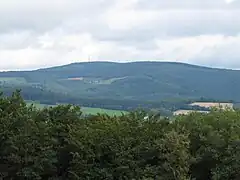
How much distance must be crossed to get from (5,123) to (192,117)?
15.8m

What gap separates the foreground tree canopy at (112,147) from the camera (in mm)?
41906

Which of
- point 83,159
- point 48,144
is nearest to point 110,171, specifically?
point 83,159

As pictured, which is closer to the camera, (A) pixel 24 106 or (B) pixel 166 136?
(B) pixel 166 136

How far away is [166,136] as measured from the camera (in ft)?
135

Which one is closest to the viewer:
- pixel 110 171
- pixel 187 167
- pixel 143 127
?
pixel 187 167

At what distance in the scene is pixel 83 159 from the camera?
44.0 m

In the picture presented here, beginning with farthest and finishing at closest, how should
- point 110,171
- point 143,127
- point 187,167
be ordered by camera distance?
point 143,127 → point 110,171 → point 187,167

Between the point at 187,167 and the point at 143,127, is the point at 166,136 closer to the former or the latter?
the point at 187,167

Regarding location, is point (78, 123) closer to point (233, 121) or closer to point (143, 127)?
point (143, 127)

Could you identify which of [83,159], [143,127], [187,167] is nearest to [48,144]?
[83,159]

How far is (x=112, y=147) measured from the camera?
45156 millimetres

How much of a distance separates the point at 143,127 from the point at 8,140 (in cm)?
1130

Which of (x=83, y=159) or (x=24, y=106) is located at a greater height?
(x=24, y=106)

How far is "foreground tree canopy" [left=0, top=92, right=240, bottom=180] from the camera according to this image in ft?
137
